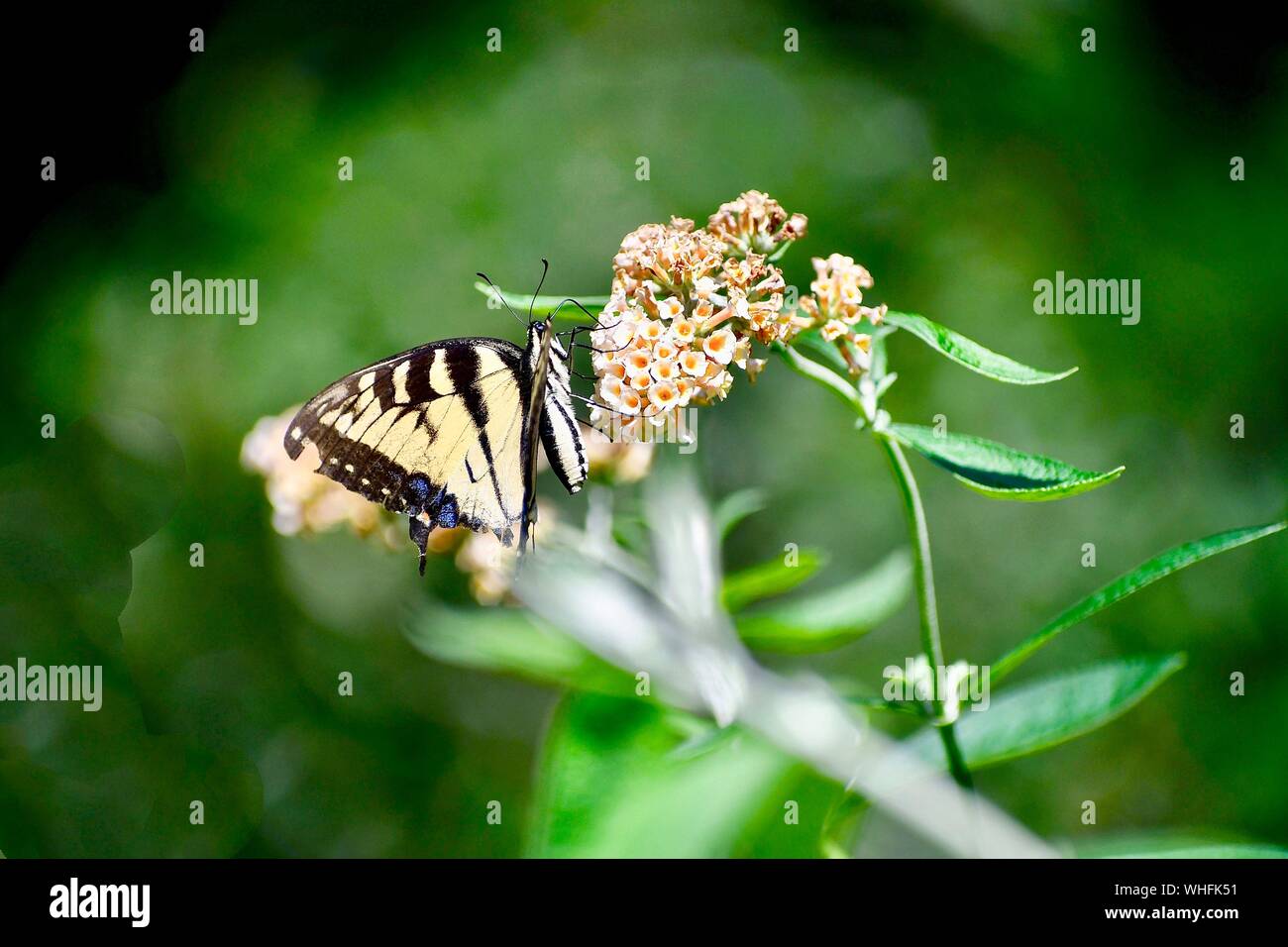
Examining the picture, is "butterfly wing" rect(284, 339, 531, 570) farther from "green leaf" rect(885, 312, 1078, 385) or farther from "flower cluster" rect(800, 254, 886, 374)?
"green leaf" rect(885, 312, 1078, 385)

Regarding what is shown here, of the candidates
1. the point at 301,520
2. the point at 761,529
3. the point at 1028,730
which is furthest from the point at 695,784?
the point at 761,529

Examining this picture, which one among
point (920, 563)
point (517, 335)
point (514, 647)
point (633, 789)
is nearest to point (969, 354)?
point (920, 563)

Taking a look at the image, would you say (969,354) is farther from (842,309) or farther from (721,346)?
(721,346)

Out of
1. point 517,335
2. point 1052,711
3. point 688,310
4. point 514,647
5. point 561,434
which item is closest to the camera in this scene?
point 1052,711

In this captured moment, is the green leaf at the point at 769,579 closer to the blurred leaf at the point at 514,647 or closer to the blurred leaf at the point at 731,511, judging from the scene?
the blurred leaf at the point at 731,511

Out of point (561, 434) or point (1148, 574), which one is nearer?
point (1148, 574)

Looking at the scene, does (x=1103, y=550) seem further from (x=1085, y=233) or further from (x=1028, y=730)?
(x=1028, y=730)

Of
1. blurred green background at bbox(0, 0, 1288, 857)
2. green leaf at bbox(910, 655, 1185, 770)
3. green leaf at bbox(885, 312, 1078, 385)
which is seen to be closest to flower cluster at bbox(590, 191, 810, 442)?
green leaf at bbox(885, 312, 1078, 385)
